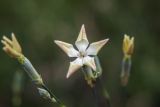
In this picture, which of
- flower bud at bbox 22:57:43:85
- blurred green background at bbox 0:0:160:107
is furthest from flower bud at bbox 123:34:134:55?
blurred green background at bbox 0:0:160:107

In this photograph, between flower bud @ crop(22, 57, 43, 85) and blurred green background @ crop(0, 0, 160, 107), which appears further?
blurred green background @ crop(0, 0, 160, 107)

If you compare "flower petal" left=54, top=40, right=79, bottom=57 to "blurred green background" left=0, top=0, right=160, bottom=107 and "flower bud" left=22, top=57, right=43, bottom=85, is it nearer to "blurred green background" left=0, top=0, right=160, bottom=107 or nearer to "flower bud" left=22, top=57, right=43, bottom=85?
"flower bud" left=22, top=57, right=43, bottom=85

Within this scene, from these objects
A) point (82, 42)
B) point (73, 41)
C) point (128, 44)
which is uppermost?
point (82, 42)

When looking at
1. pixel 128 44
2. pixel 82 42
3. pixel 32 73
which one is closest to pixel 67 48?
pixel 82 42

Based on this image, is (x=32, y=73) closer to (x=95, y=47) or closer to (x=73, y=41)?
(x=95, y=47)

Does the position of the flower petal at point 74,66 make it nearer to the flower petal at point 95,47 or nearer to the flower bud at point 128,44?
the flower petal at point 95,47

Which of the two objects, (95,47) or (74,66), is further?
(95,47)

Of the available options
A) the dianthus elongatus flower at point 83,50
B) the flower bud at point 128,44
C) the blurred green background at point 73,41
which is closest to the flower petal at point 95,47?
the dianthus elongatus flower at point 83,50
